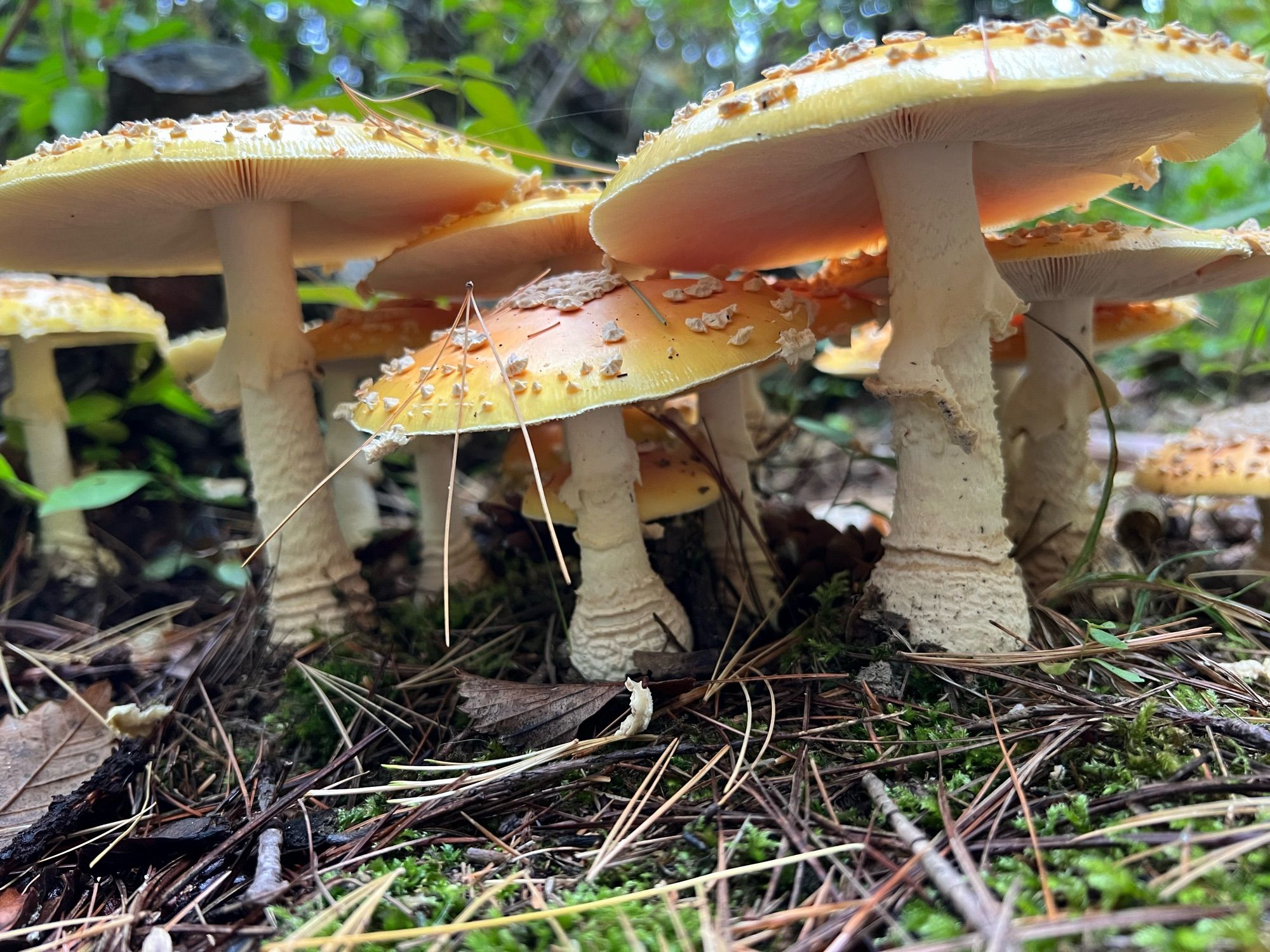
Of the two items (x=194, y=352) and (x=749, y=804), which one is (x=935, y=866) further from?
(x=194, y=352)

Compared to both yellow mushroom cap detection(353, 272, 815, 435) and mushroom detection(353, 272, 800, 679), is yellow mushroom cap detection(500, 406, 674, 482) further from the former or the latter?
yellow mushroom cap detection(353, 272, 815, 435)

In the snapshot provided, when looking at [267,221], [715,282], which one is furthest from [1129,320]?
[267,221]

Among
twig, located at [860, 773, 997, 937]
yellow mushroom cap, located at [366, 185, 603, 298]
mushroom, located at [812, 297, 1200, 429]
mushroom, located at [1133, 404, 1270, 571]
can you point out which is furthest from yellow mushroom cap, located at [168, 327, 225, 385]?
mushroom, located at [1133, 404, 1270, 571]

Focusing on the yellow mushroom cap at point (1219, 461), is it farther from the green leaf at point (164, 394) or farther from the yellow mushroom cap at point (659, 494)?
the green leaf at point (164, 394)

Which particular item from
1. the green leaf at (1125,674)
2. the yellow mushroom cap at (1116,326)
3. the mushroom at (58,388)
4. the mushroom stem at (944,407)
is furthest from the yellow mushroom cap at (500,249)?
the green leaf at (1125,674)

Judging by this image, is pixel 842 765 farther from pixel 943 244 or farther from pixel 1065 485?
pixel 1065 485
